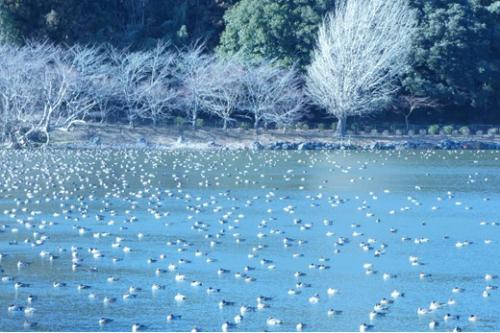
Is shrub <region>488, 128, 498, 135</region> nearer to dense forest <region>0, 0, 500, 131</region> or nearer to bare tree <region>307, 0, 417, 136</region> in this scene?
dense forest <region>0, 0, 500, 131</region>

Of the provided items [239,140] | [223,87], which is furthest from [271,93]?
[239,140]

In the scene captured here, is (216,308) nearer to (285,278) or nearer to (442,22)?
(285,278)

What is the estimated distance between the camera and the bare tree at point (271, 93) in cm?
6369

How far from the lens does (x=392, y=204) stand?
34.3 m

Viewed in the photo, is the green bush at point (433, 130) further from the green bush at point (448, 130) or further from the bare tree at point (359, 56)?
the bare tree at point (359, 56)

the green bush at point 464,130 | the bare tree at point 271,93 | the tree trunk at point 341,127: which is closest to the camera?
the bare tree at point 271,93

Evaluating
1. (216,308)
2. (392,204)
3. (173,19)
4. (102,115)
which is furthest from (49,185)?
(173,19)

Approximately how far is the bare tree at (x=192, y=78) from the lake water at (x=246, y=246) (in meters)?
18.5

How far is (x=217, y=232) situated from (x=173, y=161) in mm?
21945

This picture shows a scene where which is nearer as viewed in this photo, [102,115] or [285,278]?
[285,278]

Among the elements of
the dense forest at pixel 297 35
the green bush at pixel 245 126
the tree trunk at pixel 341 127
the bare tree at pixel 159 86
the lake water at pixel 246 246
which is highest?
the dense forest at pixel 297 35

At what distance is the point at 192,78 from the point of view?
6394 centimetres

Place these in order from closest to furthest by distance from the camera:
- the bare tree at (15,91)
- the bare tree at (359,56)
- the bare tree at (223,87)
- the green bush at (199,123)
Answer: the bare tree at (15,91) < the bare tree at (223,87) < the green bush at (199,123) < the bare tree at (359,56)

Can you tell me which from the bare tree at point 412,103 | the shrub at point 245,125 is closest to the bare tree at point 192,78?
the shrub at point 245,125
